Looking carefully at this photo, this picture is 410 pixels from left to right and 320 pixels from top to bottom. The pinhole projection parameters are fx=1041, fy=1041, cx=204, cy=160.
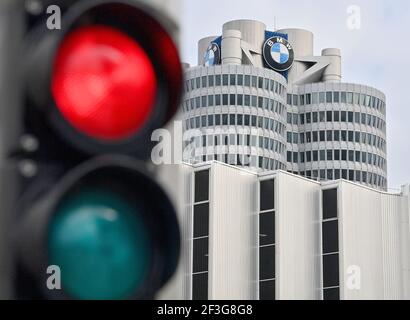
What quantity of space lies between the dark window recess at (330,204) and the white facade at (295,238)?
0.39ft

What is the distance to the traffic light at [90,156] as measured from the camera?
9.09 feet

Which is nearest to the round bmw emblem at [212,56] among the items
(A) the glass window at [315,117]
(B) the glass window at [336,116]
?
(A) the glass window at [315,117]

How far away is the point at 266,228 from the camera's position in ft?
176

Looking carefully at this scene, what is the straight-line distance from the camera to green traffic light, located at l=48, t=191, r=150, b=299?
2842 mm

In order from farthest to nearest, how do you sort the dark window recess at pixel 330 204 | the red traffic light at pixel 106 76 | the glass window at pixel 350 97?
the glass window at pixel 350 97
the dark window recess at pixel 330 204
the red traffic light at pixel 106 76

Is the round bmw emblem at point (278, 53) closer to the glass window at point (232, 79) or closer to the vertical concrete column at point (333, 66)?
the vertical concrete column at point (333, 66)

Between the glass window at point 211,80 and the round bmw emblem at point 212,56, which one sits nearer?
the glass window at point 211,80

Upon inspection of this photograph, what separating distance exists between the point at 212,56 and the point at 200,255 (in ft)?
384

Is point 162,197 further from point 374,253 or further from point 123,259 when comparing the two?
point 374,253

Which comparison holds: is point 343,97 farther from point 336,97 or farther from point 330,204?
point 330,204

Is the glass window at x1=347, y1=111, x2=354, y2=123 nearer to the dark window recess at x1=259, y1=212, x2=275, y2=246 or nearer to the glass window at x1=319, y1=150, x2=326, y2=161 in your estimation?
the glass window at x1=319, y1=150, x2=326, y2=161
